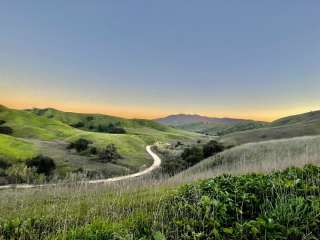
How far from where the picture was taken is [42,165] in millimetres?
57656

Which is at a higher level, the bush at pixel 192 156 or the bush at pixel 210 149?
the bush at pixel 210 149

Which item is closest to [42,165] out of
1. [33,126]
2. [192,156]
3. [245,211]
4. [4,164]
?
[4,164]

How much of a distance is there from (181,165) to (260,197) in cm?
4395

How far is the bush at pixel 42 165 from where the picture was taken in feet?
187

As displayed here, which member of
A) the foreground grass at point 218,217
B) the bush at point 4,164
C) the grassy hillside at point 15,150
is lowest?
the bush at point 4,164

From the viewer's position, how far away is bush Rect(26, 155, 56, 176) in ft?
187

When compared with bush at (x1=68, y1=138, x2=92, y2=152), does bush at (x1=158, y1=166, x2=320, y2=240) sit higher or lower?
higher

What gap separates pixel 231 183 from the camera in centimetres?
873

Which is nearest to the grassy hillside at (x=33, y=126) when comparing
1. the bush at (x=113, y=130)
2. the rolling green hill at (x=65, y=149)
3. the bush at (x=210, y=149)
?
the rolling green hill at (x=65, y=149)

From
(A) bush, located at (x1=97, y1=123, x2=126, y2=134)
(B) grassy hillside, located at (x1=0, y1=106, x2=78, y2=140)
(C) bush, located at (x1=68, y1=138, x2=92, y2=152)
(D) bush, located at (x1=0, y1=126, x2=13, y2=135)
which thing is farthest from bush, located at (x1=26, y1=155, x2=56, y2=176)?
Answer: (A) bush, located at (x1=97, y1=123, x2=126, y2=134)

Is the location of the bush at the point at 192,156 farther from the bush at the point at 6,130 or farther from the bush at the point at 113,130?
the bush at the point at 113,130

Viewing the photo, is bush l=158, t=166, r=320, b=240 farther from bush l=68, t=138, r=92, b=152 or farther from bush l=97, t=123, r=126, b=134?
bush l=97, t=123, r=126, b=134

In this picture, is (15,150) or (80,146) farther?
(80,146)

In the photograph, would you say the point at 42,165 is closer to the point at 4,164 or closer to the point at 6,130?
the point at 4,164
